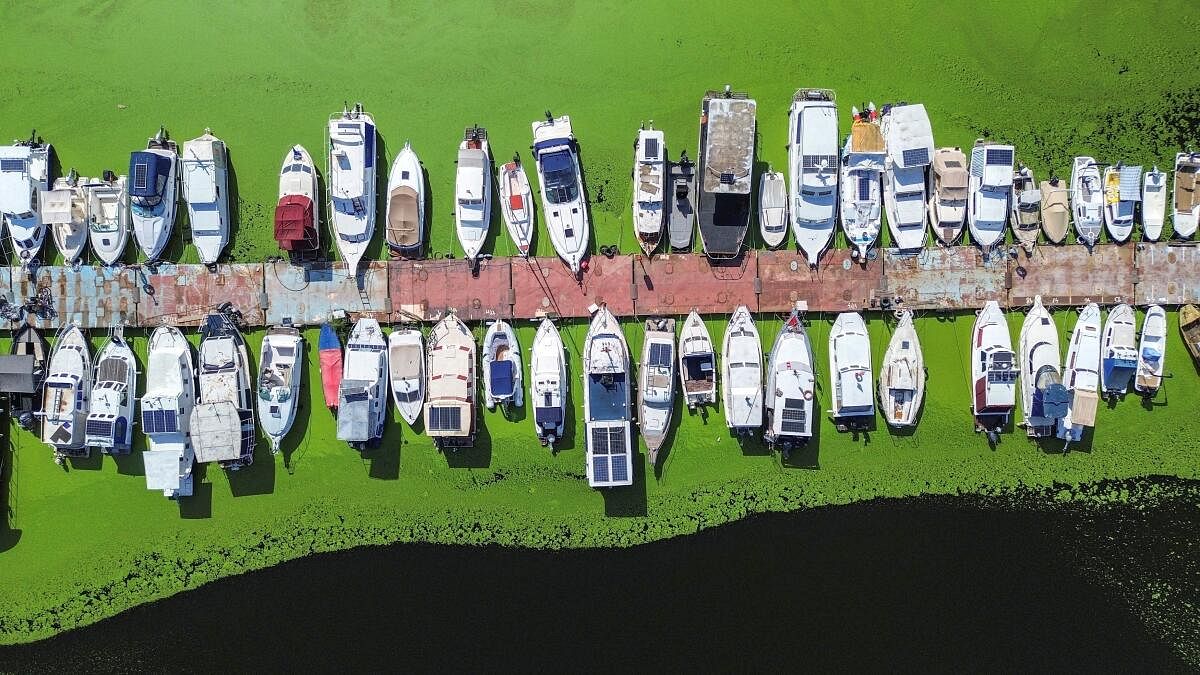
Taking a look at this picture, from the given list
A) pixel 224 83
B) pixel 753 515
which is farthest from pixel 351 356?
pixel 753 515

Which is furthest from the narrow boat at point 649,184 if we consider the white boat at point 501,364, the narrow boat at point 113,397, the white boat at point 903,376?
the narrow boat at point 113,397

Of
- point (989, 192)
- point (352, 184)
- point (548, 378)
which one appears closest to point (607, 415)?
point (548, 378)

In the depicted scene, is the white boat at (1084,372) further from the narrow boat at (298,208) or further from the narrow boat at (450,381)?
the narrow boat at (298,208)

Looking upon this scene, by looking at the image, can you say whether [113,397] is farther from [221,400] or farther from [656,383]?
[656,383]

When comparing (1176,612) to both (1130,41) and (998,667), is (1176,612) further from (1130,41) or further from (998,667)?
(1130,41)

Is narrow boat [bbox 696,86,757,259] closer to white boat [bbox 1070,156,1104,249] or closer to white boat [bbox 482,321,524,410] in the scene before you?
white boat [bbox 482,321,524,410]

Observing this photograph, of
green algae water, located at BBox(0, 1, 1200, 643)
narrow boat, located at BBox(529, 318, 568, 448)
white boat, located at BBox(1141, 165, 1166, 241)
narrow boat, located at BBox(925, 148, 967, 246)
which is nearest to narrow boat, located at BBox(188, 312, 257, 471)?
green algae water, located at BBox(0, 1, 1200, 643)

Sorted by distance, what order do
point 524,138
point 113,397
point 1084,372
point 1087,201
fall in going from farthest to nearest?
point 524,138
point 1087,201
point 1084,372
point 113,397
